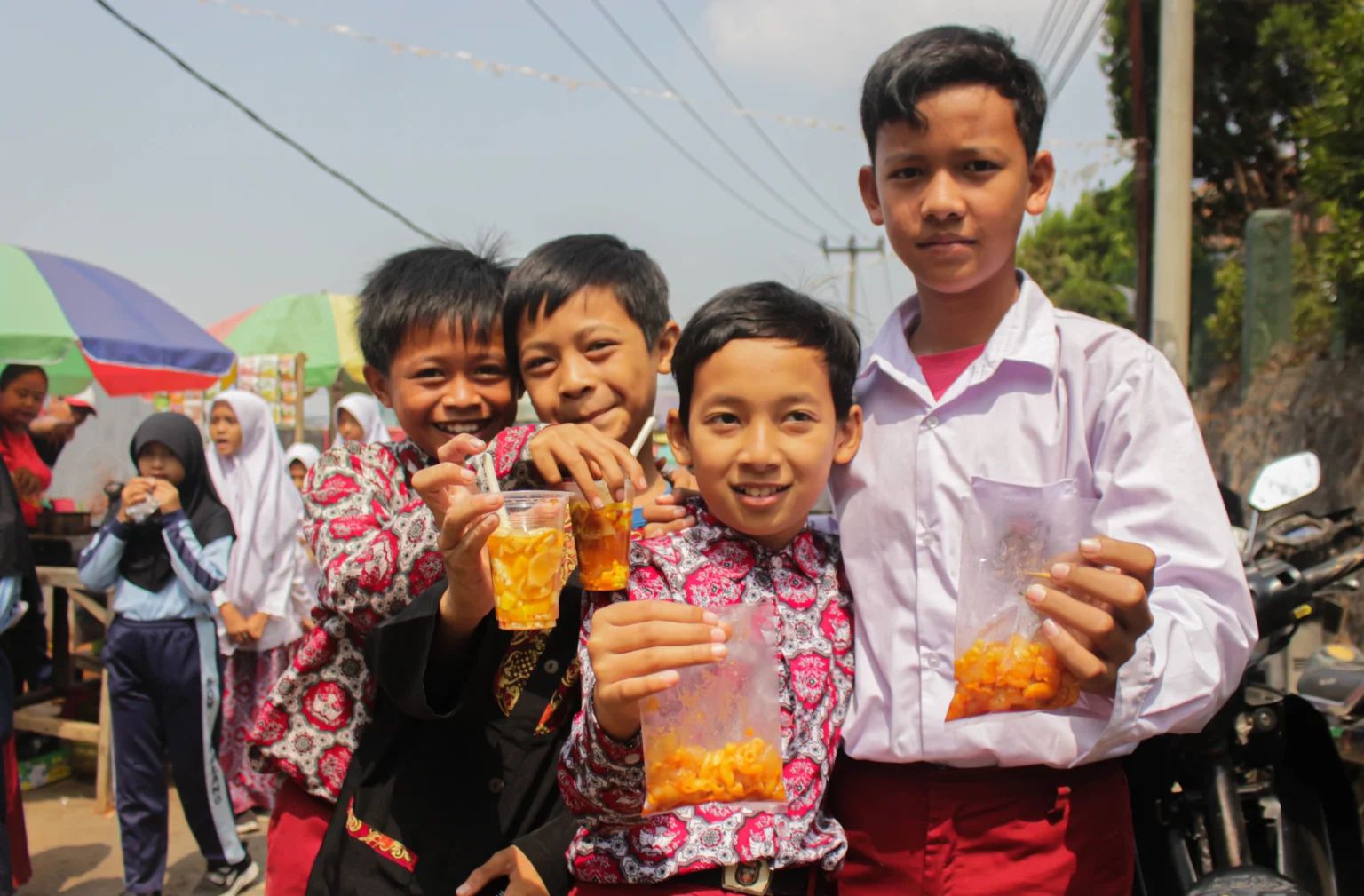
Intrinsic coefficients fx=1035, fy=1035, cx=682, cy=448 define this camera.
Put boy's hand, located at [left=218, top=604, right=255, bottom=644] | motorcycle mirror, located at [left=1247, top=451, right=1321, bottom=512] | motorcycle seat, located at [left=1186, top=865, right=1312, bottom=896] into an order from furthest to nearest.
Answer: boy's hand, located at [left=218, top=604, right=255, bottom=644]
motorcycle mirror, located at [left=1247, top=451, right=1321, bottom=512]
motorcycle seat, located at [left=1186, top=865, right=1312, bottom=896]

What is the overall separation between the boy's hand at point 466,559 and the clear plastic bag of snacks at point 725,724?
41 cm

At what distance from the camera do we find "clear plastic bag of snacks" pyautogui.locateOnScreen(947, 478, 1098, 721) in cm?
153

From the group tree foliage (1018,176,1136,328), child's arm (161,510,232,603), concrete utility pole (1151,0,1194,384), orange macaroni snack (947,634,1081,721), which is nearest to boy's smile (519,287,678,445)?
orange macaroni snack (947,634,1081,721)

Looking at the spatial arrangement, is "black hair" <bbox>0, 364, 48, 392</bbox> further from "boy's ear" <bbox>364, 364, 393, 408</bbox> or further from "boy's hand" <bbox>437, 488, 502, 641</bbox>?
"boy's hand" <bbox>437, 488, 502, 641</bbox>

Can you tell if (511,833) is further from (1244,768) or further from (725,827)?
(1244,768)

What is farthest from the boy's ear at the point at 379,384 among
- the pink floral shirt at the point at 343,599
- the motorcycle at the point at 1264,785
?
the motorcycle at the point at 1264,785

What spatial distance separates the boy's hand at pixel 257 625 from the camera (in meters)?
6.50

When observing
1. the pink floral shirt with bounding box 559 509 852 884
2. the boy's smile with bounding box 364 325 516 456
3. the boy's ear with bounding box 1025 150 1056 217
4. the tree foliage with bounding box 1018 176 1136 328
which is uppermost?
the tree foliage with bounding box 1018 176 1136 328

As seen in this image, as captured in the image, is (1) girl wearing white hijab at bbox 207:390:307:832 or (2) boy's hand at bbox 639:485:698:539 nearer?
(2) boy's hand at bbox 639:485:698:539

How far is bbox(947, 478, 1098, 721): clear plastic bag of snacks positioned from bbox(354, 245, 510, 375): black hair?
1.18m

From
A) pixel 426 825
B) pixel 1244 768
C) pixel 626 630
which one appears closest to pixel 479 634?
pixel 426 825

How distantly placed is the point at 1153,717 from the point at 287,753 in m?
1.63

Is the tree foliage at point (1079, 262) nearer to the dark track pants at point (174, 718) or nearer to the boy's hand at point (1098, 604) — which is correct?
the dark track pants at point (174, 718)

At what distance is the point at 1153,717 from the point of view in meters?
1.66
